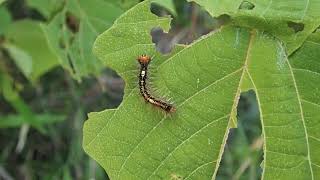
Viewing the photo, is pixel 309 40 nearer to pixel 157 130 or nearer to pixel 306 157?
pixel 306 157

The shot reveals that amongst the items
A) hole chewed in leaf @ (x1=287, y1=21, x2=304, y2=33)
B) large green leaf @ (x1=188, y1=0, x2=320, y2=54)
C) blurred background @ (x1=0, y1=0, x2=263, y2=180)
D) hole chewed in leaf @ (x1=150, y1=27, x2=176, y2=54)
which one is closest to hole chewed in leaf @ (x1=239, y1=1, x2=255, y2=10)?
large green leaf @ (x1=188, y1=0, x2=320, y2=54)

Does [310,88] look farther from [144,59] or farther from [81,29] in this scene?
[81,29]

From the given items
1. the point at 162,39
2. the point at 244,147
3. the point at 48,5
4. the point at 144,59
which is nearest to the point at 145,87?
the point at 144,59

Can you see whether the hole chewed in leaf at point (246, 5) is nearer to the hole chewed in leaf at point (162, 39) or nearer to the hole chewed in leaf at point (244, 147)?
the hole chewed in leaf at point (244, 147)

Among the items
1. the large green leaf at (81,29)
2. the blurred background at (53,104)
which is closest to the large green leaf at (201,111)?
the large green leaf at (81,29)

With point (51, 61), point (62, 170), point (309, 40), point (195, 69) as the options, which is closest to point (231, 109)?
point (195, 69)
